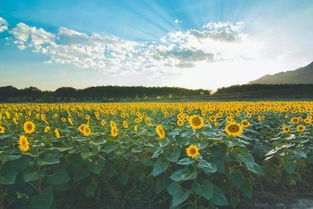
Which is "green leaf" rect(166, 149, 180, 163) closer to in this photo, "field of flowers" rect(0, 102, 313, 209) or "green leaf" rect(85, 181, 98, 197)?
"field of flowers" rect(0, 102, 313, 209)

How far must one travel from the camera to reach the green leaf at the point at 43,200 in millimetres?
3125

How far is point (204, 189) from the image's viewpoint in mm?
3020

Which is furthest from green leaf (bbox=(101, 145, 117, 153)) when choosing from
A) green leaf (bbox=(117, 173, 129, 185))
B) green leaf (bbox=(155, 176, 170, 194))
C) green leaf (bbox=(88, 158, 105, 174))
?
green leaf (bbox=(155, 176, 170, 194))

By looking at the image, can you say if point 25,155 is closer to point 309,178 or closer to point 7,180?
point 7,180

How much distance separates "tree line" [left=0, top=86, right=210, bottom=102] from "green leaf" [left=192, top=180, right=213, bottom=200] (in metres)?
40.6

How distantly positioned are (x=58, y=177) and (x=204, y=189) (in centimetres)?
167

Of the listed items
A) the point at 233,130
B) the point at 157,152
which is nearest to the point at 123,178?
the point at 157,152

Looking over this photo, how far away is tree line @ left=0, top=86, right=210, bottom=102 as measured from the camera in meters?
42.6

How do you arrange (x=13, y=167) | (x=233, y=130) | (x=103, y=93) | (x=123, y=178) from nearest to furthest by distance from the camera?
(x=13, y=167), (x=233, y=130), (x=123, y=178), (x=103, y=93)

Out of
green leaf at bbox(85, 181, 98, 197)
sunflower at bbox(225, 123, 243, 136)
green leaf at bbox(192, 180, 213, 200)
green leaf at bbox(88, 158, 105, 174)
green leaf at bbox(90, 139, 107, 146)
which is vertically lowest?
green leaf at bbox(85, 181, 98, 197)

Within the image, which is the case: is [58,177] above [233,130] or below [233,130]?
below

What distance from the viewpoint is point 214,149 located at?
359cm

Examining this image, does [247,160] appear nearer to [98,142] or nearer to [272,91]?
[98,142]

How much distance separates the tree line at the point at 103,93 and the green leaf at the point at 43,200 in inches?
1583
